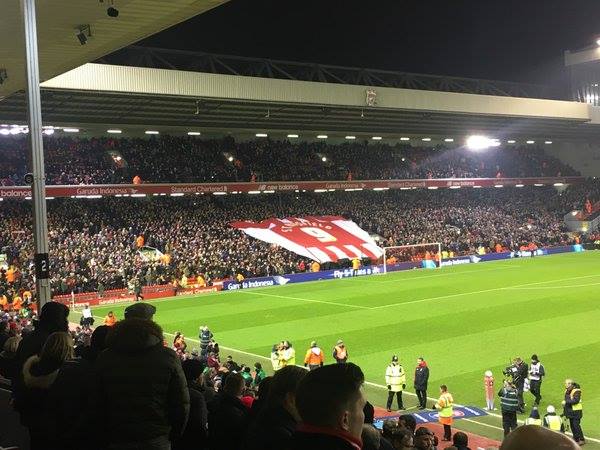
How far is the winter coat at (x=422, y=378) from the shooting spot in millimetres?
14969

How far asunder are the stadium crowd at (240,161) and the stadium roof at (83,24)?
78.2 feet

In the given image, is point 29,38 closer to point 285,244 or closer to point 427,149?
point 285,244

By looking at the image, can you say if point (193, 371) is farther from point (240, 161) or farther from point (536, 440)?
point (240, 161)

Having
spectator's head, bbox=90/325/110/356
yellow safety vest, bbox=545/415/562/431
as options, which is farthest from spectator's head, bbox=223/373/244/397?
yellow safety vest, bbox=545/415/562/431

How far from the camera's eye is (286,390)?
3.49m

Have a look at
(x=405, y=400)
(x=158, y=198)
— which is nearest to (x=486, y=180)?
(x=158, y=198)

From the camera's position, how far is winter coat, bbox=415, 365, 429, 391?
1497 centimetres

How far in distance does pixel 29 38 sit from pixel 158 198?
35.9 m

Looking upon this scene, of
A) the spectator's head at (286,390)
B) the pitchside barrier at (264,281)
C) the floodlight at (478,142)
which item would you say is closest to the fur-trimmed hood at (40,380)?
the spectator's head at (286,390)

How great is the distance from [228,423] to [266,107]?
37.3 meters

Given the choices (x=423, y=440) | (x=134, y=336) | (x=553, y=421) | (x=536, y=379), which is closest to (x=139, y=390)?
(x=134, y=336)

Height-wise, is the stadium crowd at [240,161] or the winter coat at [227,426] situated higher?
the stadium crowd at [240,161]

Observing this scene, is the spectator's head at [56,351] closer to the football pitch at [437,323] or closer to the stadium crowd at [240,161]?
the football pitch at [437,323]

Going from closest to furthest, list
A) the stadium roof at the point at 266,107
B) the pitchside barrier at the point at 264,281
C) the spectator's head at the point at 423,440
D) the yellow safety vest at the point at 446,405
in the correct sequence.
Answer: the spectator's head at the point at 423,440
the yellow safety vest at the point at 446,405
the pitchside barrier at the point at 264,281
the stadium roof at the point at 266,107
